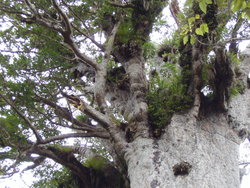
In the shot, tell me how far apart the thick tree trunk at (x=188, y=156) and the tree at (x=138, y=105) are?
0.05 feet

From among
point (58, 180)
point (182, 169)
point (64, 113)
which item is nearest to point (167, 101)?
point (182, 169)

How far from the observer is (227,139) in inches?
167

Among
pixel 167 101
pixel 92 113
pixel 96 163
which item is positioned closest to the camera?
pixel 92 113

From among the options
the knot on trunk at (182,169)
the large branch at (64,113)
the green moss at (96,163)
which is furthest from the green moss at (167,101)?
the green moss at (96,163)

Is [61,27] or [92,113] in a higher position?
[61,27]

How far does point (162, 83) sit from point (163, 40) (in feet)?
8.07

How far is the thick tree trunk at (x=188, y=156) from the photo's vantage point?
11.7 feet

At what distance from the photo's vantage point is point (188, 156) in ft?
12.5

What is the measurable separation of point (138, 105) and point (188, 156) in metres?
1.42

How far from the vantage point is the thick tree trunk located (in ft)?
11.7

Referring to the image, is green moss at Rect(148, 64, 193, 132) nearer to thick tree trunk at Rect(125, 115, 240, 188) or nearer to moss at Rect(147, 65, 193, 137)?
moss at Rect(147, 65, 193, 137)

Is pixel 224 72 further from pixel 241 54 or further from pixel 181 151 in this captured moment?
pixel 241 54

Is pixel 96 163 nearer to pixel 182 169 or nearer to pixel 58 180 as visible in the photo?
pixel 58 180

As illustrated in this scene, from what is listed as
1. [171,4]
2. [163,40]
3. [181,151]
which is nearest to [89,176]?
[181,151]
